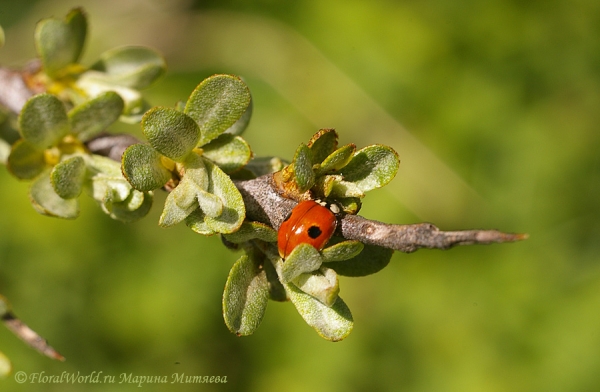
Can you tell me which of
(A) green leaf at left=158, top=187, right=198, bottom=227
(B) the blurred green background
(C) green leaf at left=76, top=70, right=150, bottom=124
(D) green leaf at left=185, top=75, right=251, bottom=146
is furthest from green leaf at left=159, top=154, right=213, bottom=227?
(B) the blurred green background

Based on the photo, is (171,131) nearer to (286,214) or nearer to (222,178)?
(222,178)

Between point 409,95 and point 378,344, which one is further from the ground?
point 409,95

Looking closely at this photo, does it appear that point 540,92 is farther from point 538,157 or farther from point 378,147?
point 378,147

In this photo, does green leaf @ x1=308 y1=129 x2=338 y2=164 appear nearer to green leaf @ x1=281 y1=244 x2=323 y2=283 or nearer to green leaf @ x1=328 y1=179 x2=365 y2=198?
green leaf @ x1=328 y1=179 x2=365 y2=198

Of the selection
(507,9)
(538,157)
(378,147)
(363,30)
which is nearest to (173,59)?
(363,30)

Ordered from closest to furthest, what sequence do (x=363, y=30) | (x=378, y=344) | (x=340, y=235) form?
(x=340, y=235)
(x=378, y=344)
(x=363, y=30)

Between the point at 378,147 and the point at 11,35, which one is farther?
the point at 11,35

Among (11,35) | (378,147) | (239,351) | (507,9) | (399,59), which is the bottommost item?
(239,351)
